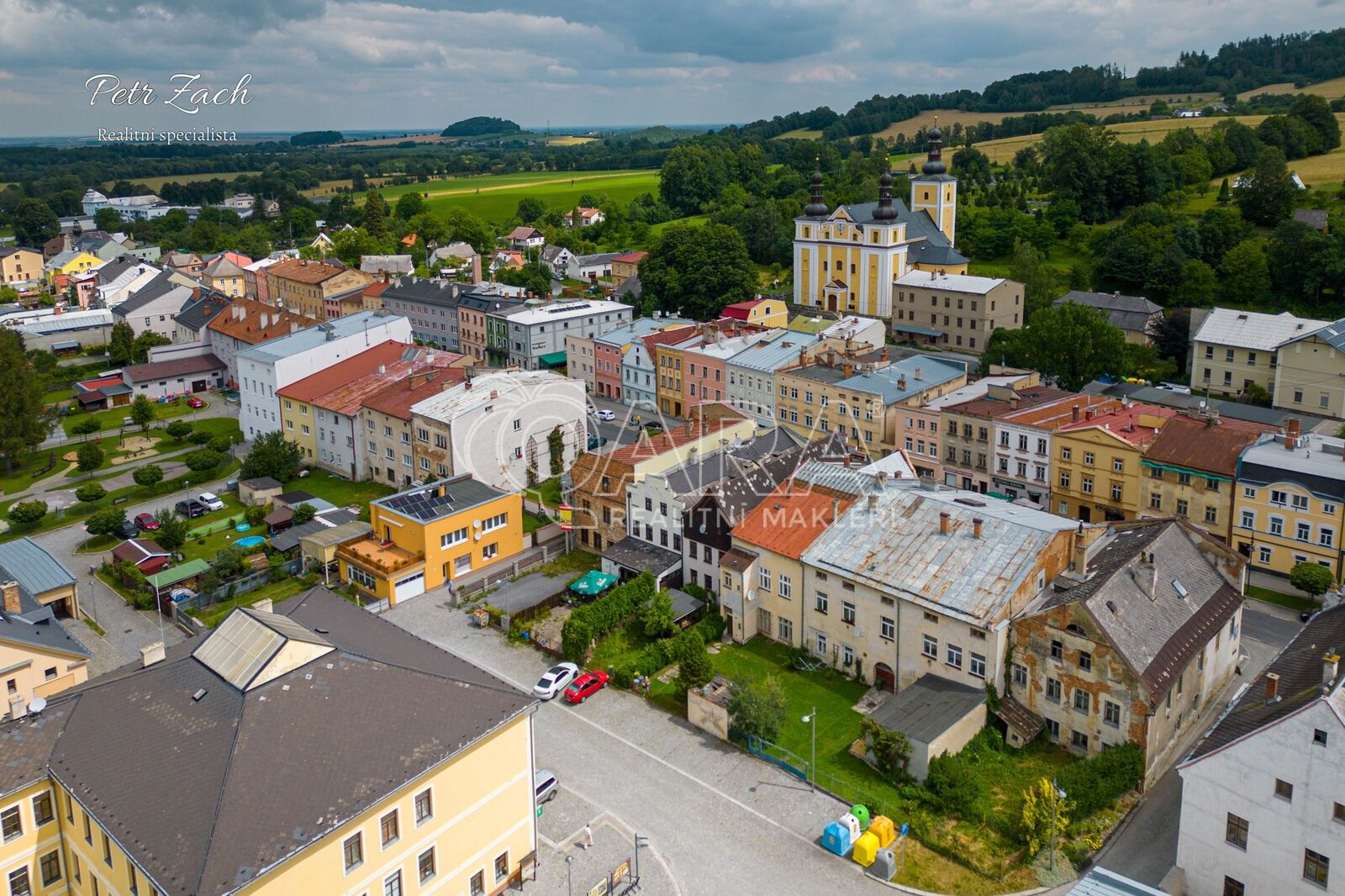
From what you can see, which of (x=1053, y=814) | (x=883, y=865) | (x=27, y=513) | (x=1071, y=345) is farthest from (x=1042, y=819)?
(x=27, y=513)

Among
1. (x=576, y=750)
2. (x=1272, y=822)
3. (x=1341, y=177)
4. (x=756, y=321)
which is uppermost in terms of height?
(x=1341, y=177)

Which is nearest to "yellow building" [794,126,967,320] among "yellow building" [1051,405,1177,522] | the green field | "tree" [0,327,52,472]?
"yellow building" [1051,405,1177,522]

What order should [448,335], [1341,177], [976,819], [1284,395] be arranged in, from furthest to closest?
[1341,177] → [448,335] → [1284,395] → [976,819]

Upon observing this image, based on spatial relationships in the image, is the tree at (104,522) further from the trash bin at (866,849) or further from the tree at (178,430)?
the trash bin at (866,849)

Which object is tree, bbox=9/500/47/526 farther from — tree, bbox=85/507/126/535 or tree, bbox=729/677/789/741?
tree, bbox=729/677/789/741

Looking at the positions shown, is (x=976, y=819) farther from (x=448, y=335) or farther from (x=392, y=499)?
(x=448, y=335)

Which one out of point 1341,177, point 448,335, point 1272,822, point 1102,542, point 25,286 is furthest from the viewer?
point 25,286

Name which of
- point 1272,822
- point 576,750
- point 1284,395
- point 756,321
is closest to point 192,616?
point 576,750
